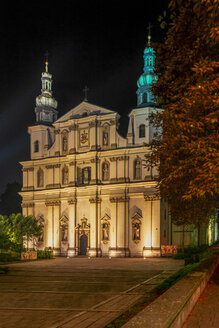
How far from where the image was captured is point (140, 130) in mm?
42562

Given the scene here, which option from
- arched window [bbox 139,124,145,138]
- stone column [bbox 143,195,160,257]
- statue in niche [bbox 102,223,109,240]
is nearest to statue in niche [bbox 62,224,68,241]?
statue in niche [bbox 102,223,109,240]

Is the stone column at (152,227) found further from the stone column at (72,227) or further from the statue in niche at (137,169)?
the stone column at (72,227)

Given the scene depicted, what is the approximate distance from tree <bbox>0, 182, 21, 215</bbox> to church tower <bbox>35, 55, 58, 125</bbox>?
2906cm

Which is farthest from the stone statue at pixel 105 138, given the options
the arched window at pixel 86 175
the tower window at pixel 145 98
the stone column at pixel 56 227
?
the stone column at pixel 56 227

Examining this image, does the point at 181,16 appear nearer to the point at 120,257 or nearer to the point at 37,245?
the point at 120,257

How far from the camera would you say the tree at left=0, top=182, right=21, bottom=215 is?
247 feet

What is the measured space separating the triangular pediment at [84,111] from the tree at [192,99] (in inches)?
1179

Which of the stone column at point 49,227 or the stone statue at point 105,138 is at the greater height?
the stone statue at point 105,138

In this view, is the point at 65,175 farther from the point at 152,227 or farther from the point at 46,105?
the point at 152,227

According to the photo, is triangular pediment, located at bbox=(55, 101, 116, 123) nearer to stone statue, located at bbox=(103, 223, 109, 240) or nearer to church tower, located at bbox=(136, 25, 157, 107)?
church tower, located at bbox=(136, 25, 157, 107)

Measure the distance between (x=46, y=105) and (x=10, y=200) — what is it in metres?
30.8

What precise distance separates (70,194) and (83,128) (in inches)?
315

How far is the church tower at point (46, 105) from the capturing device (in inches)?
2010

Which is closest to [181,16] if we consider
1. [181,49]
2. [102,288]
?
[181,49]
